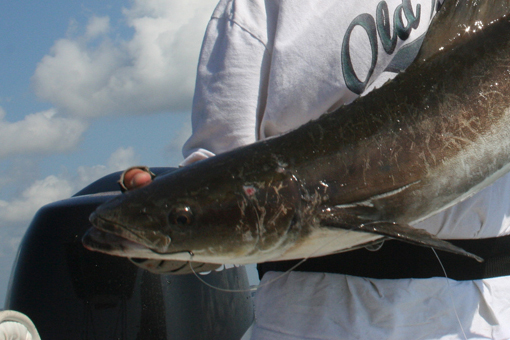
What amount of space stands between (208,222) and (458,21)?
132 centimetres

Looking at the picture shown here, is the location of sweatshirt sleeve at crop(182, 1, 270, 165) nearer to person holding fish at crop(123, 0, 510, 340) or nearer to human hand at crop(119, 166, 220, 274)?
person holding fish at crop(123, 0, 510, 340)

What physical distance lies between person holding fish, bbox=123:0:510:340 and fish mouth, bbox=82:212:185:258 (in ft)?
0.90

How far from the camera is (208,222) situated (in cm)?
170

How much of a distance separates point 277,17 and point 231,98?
439mm

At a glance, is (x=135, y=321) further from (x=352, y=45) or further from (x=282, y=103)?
(x=352, y=45)

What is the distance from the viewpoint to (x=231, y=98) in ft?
6.95

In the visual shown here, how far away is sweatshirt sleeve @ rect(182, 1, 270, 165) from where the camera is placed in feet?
6.89

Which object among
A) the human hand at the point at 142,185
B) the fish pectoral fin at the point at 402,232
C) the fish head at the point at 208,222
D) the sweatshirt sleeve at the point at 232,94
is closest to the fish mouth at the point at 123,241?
the fish head at the point at 208,222

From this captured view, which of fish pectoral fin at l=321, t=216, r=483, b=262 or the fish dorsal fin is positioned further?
the fish dorsal fin

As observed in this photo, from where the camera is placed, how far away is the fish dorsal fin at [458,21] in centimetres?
188

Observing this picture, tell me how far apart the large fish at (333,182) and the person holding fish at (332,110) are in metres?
0.21

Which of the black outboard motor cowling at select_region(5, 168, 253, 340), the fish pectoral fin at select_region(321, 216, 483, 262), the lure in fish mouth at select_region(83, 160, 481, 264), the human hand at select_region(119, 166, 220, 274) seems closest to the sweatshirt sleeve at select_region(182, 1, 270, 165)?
the human hand at select_region(119, 166, 220, 274)

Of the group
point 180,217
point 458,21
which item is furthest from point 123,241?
point 458,21

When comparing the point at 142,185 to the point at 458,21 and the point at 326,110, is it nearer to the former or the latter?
the point at 326,110
